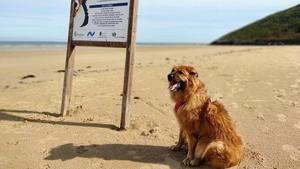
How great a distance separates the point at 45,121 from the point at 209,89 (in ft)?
15.1

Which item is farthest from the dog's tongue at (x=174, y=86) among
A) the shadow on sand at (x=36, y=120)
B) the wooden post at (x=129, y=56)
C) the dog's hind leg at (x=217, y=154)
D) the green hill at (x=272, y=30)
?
the green hill at (x=272, y=30)

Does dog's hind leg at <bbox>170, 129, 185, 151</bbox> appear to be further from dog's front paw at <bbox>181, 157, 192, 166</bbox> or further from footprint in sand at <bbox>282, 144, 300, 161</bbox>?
footprint in sand at <bbox>282, 144, 300, 161</bbox>

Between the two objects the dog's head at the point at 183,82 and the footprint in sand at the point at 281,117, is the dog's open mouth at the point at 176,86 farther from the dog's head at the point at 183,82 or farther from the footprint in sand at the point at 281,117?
the footprint in sand at the point at 281,117

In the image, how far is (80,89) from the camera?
10.4 meters

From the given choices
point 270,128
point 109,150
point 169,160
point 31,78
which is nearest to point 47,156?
point 109,150

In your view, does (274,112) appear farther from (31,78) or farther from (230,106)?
(31,78)

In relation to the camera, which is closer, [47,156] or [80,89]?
[47,156]

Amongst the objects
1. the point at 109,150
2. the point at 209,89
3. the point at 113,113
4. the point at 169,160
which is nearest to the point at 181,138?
the point at 169,160

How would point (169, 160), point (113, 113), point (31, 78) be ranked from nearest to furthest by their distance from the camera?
point (169, 160) → point (113, 113) → point (31, 78)

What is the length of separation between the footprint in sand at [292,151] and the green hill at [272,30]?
51.5 metres

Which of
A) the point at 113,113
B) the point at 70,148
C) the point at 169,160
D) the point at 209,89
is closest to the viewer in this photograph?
the point at 169,160

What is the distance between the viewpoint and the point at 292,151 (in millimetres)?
5793

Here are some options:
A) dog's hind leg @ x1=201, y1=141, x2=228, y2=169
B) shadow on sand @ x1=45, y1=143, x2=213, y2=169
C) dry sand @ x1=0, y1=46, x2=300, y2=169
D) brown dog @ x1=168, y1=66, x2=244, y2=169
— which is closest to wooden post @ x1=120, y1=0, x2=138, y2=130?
dry sand @ x1=0, y1=46, x2=300, y2=169

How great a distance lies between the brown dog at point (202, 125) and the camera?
4.84 m
